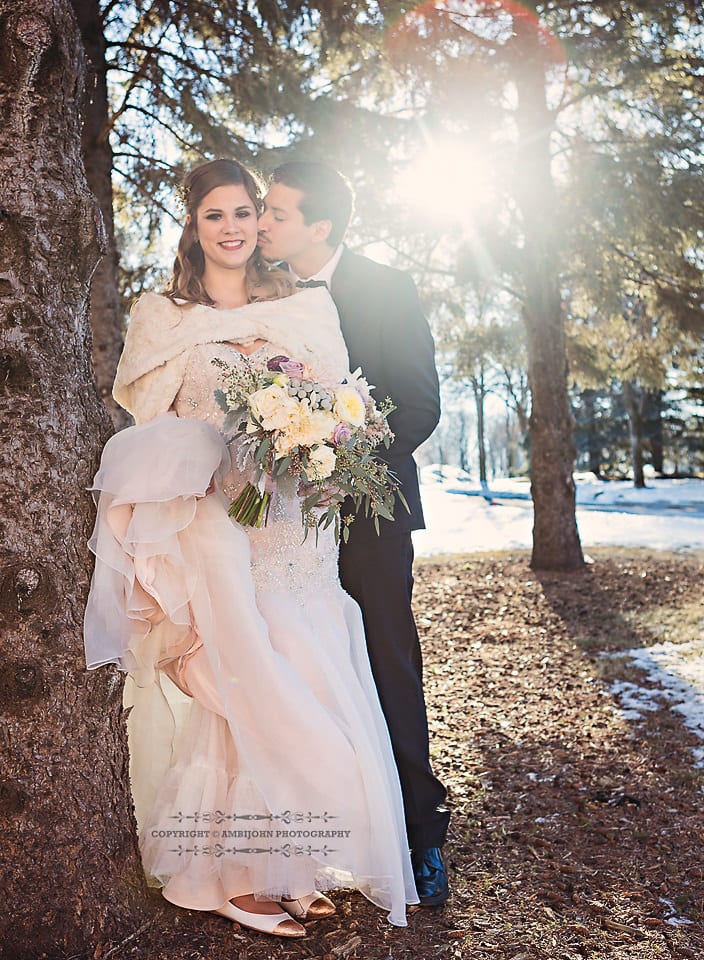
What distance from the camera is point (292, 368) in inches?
106

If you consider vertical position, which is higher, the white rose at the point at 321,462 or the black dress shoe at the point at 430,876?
the white rose at the point at 321,462

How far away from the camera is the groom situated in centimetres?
317

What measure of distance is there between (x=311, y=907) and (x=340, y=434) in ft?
4.92

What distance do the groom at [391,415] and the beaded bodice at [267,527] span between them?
1.05 feet

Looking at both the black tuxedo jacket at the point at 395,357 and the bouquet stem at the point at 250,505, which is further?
the black tuxedo jacket at the point at 395,357

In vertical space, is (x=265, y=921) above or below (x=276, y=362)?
below

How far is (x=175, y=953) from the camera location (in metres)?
2.46

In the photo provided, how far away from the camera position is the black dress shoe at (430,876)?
9.83ft

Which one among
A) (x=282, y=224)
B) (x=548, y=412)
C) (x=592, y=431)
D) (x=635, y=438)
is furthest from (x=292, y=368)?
(x=592, y=431)

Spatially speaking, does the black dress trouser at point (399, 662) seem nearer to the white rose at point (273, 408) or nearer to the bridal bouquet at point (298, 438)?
the bridal bouquet at point (298, 438)

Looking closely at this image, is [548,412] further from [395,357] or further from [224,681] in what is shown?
[224,681]

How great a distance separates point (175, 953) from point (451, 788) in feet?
6.68

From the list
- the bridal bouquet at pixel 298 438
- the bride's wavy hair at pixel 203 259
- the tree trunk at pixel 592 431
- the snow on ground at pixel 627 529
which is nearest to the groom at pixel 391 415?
the bride's wavy hair at pixel 203 259

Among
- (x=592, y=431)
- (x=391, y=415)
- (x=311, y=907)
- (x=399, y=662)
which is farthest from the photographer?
(x=592, y=431)
